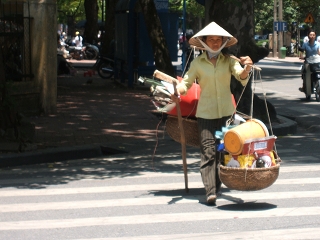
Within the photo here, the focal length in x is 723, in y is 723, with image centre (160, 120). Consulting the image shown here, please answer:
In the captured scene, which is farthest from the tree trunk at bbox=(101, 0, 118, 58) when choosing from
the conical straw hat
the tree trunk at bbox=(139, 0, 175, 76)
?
the conical straw hat

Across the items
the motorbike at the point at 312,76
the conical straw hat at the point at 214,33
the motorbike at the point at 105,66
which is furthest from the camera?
the motorbike at the point at 105,66

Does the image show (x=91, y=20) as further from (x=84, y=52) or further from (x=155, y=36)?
(x=155, y=36)

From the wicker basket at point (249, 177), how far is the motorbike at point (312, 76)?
12525 mm

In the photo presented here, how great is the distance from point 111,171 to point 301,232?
3.99 m

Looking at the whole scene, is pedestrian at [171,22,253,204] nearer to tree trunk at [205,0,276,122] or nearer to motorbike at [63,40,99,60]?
tree trunk at [205,0,276,122]

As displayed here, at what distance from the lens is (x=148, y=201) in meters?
7.95

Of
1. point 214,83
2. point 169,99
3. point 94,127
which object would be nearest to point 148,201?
point 169,99

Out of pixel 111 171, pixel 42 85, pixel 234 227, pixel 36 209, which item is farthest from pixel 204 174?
pixel 42 85

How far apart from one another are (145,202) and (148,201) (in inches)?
2.4

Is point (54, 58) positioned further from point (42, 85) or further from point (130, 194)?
point (130, 194)

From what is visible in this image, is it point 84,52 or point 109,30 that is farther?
point 84,52

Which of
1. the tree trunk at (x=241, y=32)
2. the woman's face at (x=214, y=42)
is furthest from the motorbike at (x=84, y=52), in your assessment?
the woman's face at (x=214, y=42)

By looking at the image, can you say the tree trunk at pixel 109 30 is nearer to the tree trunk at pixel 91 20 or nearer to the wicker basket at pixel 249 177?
the tree trunk at pixel 91 20

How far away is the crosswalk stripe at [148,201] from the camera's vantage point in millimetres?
7734
